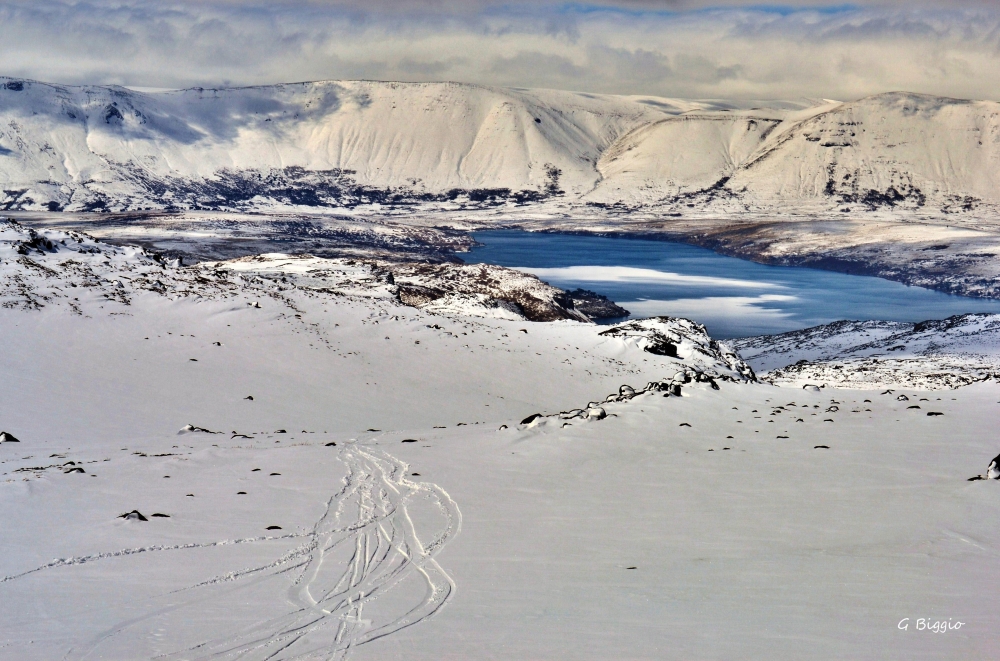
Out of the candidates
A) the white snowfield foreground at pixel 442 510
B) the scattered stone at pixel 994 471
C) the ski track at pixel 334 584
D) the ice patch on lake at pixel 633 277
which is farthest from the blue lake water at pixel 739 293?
the ski track at pixel 334 584

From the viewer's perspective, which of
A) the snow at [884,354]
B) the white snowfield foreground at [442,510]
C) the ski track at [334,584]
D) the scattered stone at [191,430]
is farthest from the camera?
the snow at [884,354]

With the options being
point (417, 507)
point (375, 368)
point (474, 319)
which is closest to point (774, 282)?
point (474, 319)

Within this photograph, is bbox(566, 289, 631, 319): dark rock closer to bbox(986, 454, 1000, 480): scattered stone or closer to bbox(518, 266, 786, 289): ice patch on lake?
bbox(518, 266, 786, 289): ice patch on lake

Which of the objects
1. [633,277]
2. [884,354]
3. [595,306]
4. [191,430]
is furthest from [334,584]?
[633,277]

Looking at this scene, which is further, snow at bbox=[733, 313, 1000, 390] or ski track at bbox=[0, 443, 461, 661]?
snow at bbox=[733, 313, 1000, 390]

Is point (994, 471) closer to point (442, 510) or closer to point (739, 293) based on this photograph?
point (442, 510)

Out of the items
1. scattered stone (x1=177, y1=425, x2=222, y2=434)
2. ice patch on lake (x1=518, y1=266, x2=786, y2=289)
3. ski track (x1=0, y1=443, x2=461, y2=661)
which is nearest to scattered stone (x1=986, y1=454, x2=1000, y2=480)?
ski track (x1=0, y1=443, x2=461, y2=661)

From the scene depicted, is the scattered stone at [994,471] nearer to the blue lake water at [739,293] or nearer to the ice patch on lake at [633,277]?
the blue lake water at [739,293]
